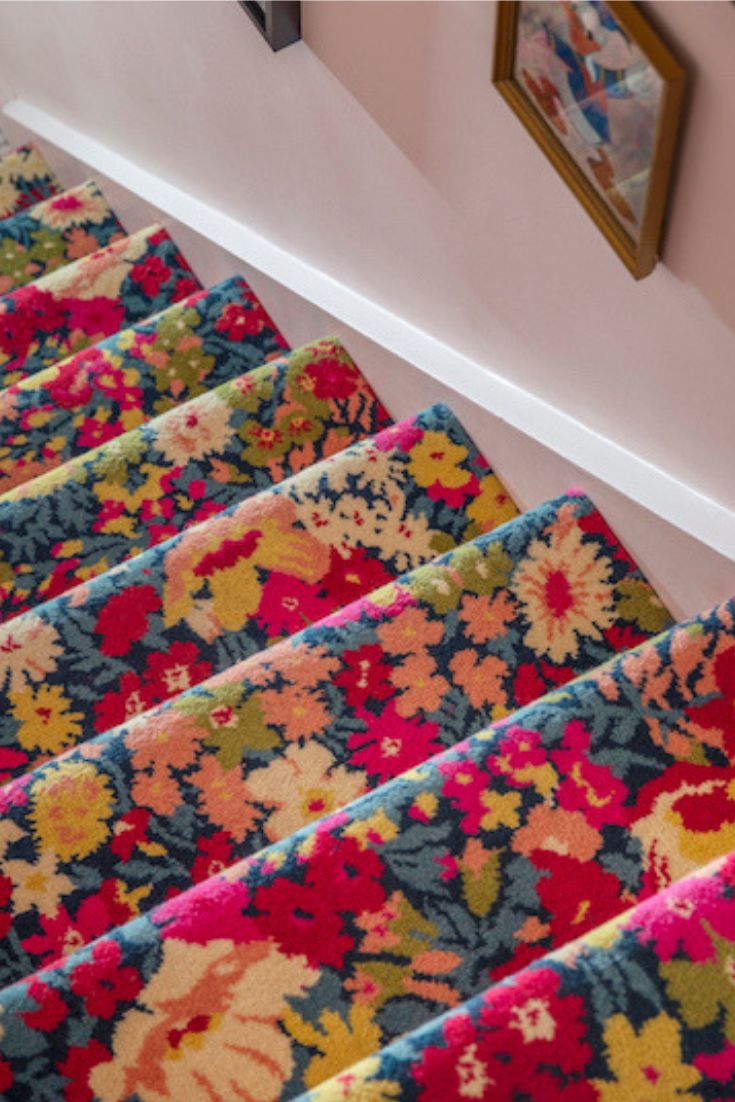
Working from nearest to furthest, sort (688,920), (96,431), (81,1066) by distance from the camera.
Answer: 1. (688,920)
2. (81,1066)
3. (96,431)

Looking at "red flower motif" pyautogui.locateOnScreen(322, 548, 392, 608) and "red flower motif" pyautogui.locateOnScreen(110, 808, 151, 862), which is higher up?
"red flower motif" pyautogui.locateOnScreen(322, 548, 392, 608)

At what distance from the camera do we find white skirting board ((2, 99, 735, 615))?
6.01 feet

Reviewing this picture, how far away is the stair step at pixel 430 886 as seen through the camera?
1.54 meters

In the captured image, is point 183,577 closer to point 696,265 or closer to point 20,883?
point 20,883

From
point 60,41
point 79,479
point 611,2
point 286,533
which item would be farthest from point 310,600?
point 60,41

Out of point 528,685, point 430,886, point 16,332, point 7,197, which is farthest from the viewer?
point 7,197

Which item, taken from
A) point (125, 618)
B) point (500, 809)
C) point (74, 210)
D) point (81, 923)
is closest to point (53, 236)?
point (74, 210)

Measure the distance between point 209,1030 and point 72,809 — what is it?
38 centimetres

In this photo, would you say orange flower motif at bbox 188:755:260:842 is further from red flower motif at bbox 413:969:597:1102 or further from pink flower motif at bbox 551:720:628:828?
red flower motif at bbox 413:969:597:1102

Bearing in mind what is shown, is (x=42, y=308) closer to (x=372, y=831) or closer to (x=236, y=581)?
(x=236, y=581)

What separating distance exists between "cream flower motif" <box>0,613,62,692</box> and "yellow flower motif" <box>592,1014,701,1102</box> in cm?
103

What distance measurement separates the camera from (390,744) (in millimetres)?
1904

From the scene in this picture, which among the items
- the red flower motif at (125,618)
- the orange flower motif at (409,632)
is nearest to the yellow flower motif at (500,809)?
the orange flower motif at (409,632)

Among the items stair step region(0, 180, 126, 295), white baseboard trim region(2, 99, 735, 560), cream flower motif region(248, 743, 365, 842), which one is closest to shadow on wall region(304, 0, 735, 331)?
white baseboard trim region(2, 99, 735, 560)
